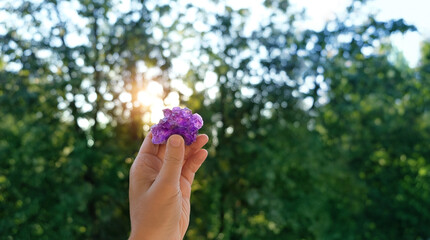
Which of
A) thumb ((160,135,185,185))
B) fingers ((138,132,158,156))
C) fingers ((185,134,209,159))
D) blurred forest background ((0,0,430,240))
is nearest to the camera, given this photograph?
thumb ((160,135,185,185))

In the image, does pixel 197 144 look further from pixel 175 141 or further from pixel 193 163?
pixel 175 141

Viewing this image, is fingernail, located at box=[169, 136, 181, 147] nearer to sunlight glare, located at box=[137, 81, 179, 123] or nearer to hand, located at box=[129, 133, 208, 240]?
hand, located at box=[129, 133, 208, 240]

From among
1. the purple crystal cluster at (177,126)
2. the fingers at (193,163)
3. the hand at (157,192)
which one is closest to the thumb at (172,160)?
the hand at (157,192)

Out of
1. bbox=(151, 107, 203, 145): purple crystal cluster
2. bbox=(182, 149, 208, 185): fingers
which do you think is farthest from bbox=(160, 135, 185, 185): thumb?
bbox=(182, 149, 208, 185): fingers

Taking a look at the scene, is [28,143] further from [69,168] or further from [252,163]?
[252,163]

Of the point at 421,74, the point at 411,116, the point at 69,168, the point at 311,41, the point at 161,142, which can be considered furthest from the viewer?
the point at 411,116

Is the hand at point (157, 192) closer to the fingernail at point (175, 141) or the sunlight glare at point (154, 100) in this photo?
the fingernail at point (175, 141)

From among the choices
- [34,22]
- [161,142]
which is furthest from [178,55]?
[161,142]
